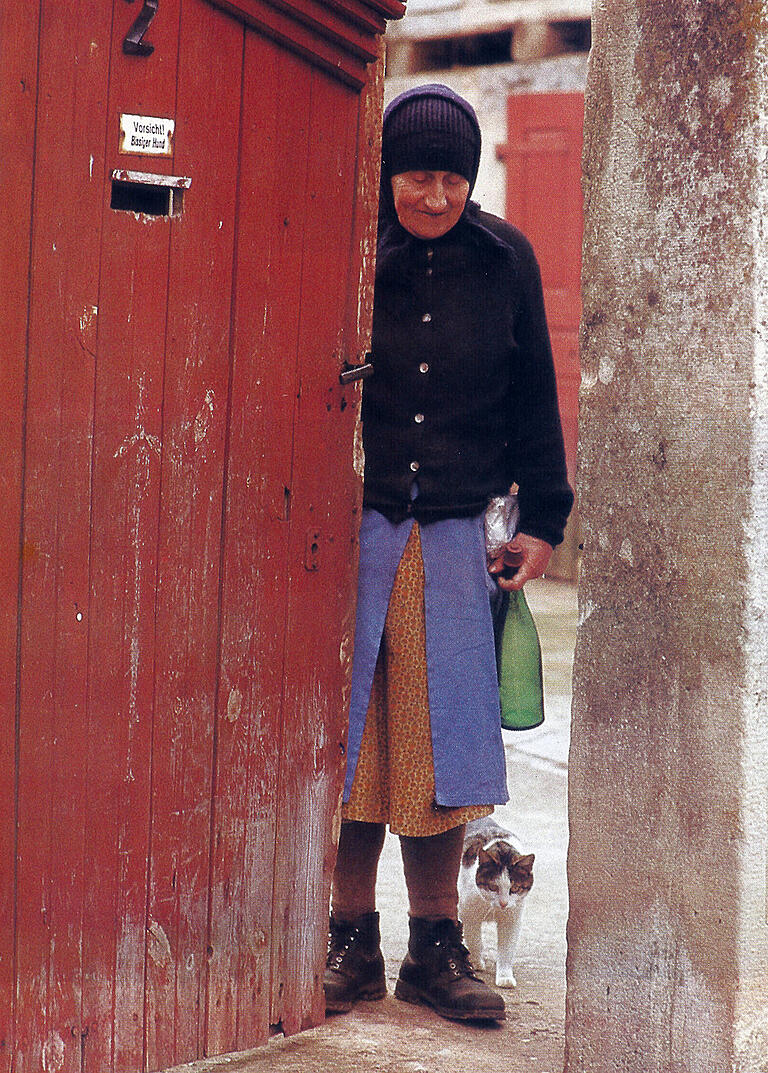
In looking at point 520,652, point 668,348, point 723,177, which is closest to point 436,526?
point 520,652

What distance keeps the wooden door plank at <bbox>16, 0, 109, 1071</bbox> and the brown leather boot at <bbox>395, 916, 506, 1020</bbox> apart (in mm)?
941

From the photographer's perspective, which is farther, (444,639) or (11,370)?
(444,639)

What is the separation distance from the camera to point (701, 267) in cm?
251

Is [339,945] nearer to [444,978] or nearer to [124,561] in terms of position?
[444,978]

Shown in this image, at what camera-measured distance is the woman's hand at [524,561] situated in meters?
3.20

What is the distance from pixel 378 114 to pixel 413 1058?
192 centimetres

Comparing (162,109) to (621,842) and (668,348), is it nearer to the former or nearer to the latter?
(668,348)

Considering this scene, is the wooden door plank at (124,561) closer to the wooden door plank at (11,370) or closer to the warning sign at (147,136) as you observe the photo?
the warning sign at (147,136)

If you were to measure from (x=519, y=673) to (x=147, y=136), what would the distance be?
143 cm

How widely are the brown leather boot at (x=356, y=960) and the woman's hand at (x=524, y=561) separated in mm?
822

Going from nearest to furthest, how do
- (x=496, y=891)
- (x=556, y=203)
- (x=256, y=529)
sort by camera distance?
(x=256, y=529) < (x=496, y=891) < (x=556, y=203)

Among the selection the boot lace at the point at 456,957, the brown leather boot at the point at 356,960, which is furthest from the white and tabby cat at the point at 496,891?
the brown leather boot at the point at 356,960

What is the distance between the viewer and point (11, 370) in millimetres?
2393

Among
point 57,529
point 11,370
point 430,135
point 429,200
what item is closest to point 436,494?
point 429,200
